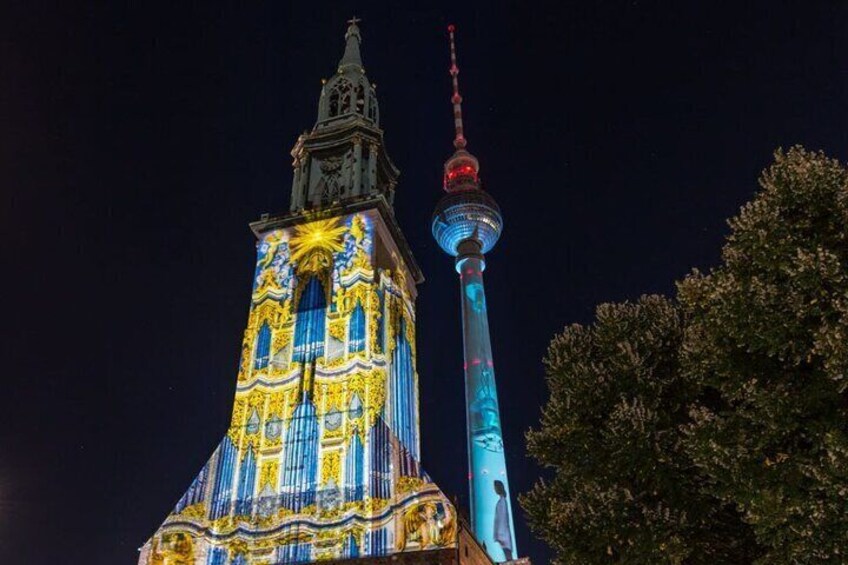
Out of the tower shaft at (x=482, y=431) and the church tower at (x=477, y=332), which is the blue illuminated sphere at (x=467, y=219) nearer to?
the church tower at (x=477, y=332)

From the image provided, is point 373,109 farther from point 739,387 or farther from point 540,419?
point 739,387

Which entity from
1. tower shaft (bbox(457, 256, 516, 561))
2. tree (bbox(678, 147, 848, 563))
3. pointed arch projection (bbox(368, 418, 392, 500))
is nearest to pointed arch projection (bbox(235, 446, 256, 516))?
pointed arch projection (bbox(368, 418, 392, 500))

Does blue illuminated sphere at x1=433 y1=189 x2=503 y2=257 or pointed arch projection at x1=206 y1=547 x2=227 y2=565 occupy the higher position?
blue illuminated sphere at x1=433 y1=189 x2=503 y2=257

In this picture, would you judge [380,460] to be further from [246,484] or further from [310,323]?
[310,323]

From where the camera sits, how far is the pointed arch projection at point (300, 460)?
33969mm

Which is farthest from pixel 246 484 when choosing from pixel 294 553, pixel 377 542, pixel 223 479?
pixel 377 542

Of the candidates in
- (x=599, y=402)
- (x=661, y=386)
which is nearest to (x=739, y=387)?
(x=661, y=386)

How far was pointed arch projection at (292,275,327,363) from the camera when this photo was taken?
3869cm

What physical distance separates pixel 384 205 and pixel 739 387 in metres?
32.3

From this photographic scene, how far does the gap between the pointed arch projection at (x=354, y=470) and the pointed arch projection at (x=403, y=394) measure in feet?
8.22

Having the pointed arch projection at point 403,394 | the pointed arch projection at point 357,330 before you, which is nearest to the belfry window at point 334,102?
the pointed arch projection at point 403,394

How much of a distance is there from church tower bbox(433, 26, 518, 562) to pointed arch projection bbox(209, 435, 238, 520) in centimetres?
2492

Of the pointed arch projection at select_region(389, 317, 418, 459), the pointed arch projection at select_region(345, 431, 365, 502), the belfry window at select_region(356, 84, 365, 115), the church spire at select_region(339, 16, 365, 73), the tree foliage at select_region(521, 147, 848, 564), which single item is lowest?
the tree foliage at select_region(521, 147, 848, 564)

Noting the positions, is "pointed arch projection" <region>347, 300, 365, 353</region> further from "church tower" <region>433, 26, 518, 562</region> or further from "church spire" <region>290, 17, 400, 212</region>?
"church tower" <region>433, 26, 518, 562</region>
